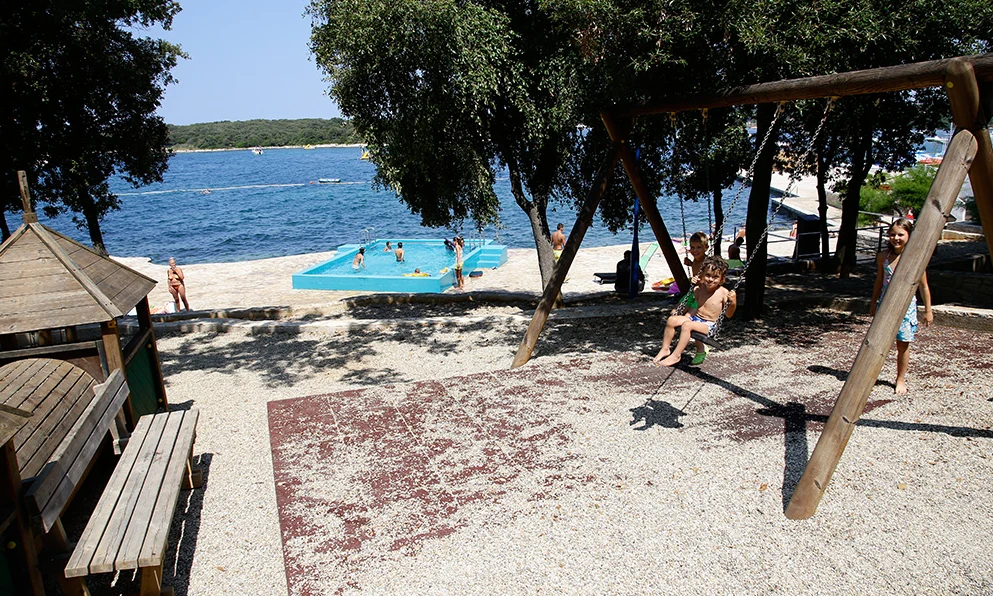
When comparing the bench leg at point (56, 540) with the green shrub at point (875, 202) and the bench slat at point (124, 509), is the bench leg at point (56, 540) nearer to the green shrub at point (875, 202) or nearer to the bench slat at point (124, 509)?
the bench slat at point (124, 509)

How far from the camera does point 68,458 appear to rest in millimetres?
4141

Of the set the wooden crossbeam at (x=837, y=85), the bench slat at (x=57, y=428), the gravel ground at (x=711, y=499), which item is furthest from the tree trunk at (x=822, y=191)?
the bench slat at (x=57, y=428)

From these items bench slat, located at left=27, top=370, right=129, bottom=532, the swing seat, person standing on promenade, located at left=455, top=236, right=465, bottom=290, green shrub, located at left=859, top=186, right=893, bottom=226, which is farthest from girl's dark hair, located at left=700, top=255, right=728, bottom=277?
green shrub, located at left=859, top=186, right=893, bottom=226

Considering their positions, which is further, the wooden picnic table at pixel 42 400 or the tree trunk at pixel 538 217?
the tree trunk at pixel 538 217

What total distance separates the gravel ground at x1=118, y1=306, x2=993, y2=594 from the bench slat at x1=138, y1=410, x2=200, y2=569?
0.55 m

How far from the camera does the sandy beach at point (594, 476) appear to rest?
419cm

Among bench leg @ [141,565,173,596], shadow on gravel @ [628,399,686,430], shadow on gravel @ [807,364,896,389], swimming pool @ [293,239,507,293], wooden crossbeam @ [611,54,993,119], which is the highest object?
wooden crossbeam @ [611,54,993,119]

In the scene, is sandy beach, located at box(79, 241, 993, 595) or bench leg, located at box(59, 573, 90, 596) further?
sandy beach, located at box(79, 241, 993, 595)

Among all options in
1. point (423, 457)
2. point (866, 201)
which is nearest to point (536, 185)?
point (423, 457)

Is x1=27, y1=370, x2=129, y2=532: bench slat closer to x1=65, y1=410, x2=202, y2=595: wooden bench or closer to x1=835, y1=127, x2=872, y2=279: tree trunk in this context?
x1=65, y1=410, x2=202, y2=595: wooden bench

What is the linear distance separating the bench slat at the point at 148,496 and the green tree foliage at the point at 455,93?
6.05 meters

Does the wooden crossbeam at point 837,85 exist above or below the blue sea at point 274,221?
above

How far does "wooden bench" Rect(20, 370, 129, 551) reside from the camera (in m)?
3.65

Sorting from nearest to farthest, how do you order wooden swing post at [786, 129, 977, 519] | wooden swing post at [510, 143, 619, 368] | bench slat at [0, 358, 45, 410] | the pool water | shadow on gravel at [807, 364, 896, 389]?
wooden swing post at [786, 129, 977, 519] → bench slat at [0, 358, 45, 410] → shadow on gravel at [807, 364, 896, 389] → wooden swing post at [510, 143, 619, 368] → the pool water
